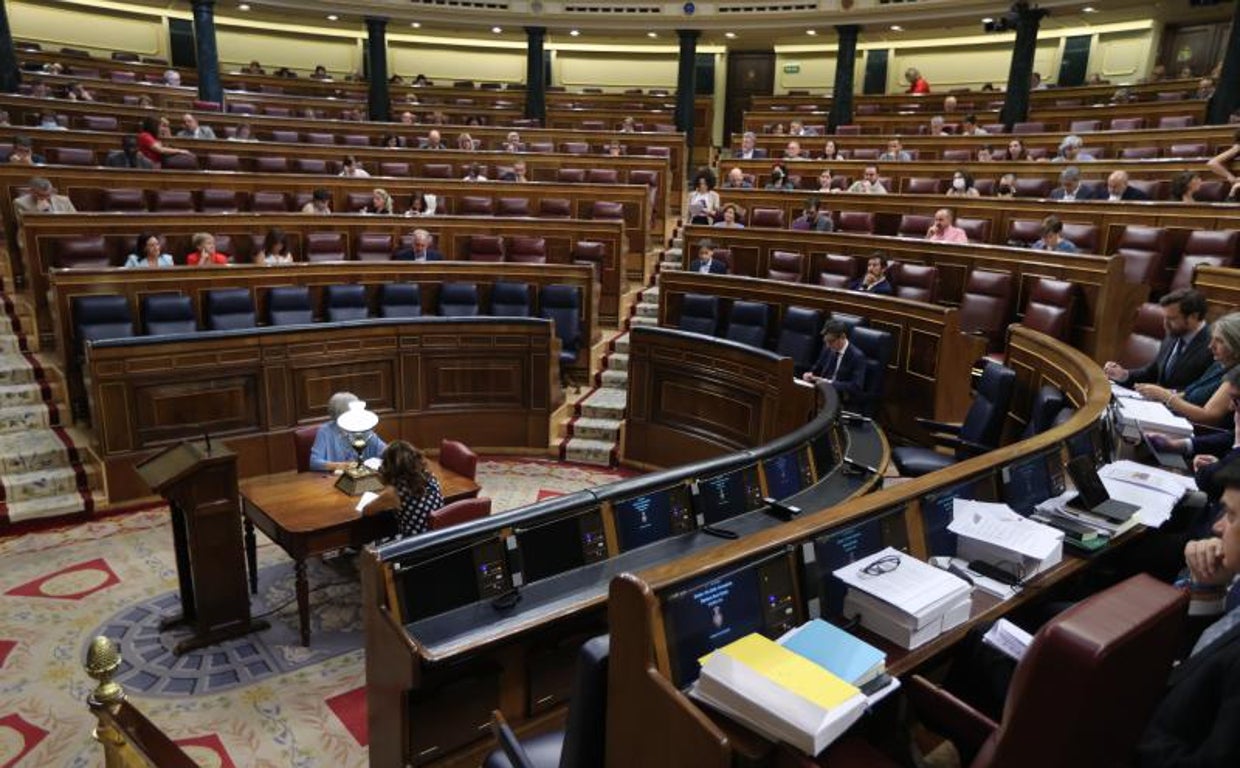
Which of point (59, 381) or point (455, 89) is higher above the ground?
point (455, 89)

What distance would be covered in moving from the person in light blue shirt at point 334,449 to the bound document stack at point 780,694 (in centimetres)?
275

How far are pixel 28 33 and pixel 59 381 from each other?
37.8 ft

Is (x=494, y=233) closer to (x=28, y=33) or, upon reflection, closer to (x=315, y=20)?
(x=315, y=20)

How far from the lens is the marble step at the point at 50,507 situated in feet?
14.7

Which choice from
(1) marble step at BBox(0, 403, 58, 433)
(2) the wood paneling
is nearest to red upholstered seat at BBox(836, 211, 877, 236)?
(2) the wood paneling

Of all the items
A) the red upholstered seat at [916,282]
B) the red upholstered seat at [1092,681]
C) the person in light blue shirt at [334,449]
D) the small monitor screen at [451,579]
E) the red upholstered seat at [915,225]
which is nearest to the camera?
the red upholstered seat at [1092,681]

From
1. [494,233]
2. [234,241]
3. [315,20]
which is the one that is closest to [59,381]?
[234,241]

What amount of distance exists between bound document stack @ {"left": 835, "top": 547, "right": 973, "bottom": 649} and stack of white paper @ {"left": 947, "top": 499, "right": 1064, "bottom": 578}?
26cm

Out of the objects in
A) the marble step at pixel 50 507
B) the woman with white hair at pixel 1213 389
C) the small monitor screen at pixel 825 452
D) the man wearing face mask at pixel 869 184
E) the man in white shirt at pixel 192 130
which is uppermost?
the man in white shirt at pixel 192 130

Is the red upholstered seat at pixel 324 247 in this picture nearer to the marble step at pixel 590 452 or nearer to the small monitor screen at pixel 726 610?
the marble step at pixel 590 452

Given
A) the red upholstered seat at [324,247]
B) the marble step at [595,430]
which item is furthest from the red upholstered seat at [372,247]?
the marble step at [595,430]

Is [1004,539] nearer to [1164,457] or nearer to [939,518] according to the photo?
[939,518]

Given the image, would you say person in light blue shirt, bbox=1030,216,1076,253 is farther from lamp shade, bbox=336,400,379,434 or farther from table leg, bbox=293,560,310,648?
table leg, bbox=293,560,310,648

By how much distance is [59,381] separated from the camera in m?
5.30
